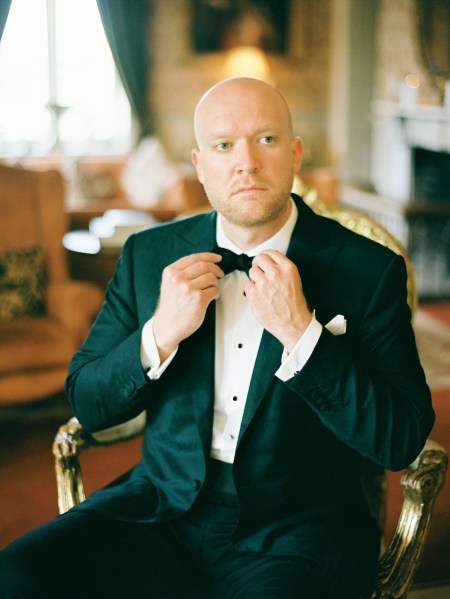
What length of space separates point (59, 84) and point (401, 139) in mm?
3881

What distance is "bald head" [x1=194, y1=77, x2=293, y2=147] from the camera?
59.9 inches

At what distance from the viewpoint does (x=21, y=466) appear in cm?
313

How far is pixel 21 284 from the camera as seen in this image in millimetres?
3652

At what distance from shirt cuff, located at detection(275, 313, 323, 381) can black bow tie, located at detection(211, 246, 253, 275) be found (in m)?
0.20

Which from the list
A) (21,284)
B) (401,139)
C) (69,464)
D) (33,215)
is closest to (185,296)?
(69,464)

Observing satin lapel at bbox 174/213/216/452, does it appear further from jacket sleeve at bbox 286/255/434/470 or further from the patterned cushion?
the patterned cushion

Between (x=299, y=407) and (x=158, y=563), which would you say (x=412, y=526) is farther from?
(x=158, y=563)

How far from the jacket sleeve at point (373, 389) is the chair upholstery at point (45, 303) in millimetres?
2144

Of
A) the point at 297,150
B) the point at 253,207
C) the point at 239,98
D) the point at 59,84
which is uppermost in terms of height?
the point at 59,84

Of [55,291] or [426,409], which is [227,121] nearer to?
[426,409]

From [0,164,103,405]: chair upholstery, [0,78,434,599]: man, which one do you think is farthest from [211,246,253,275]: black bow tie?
[0,164,103,405]: chair upholstery

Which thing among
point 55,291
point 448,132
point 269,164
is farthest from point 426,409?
point 448,132

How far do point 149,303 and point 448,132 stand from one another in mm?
4942

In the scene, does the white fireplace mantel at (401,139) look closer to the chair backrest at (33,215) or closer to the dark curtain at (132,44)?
the dark curtain at (132,44)
